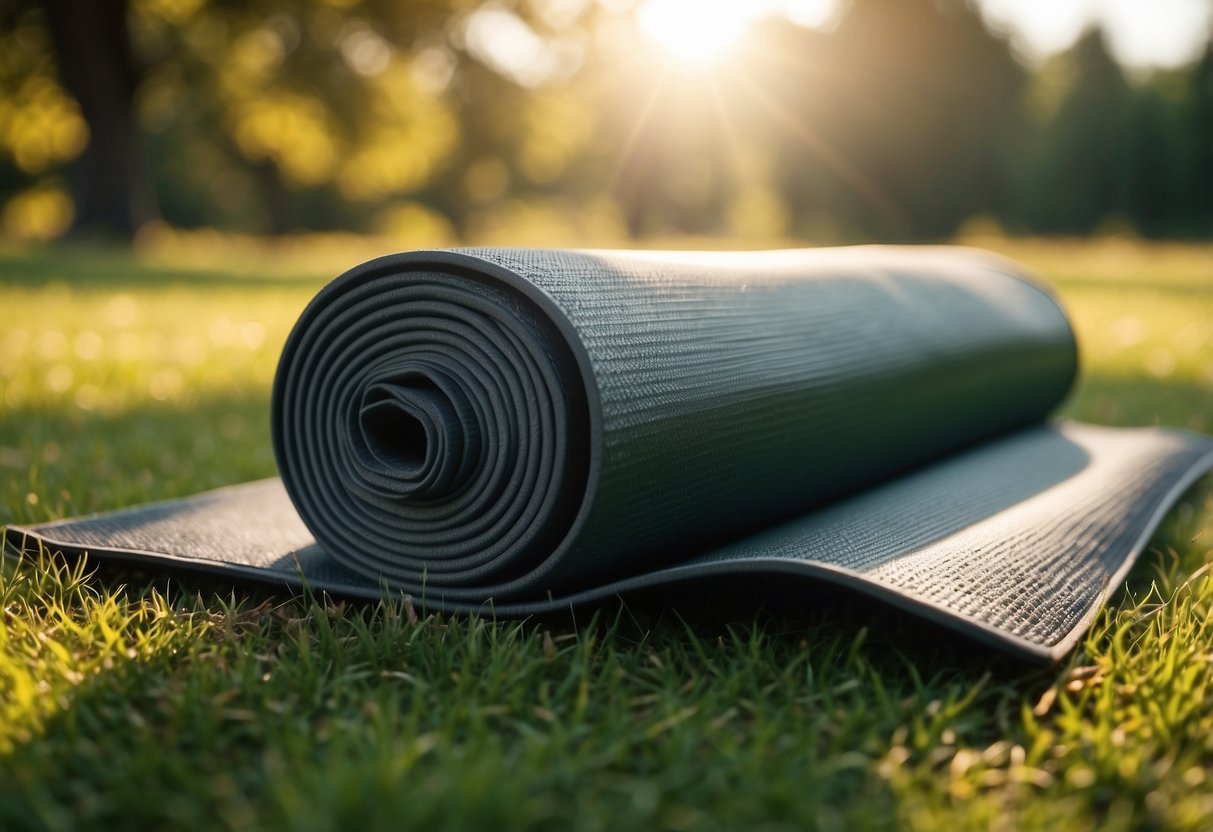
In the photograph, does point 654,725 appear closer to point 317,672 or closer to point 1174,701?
point 317,672

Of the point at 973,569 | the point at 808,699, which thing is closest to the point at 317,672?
the point at 808,699

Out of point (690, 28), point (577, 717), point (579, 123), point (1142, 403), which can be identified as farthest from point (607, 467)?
point (579, 123)

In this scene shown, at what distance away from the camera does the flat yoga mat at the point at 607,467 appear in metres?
2.07

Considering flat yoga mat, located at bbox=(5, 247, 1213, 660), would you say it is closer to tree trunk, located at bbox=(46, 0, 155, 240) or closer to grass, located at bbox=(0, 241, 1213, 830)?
grass, located at bbox=(0, 241, 1213, 830)

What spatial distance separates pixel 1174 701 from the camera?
1.79 m

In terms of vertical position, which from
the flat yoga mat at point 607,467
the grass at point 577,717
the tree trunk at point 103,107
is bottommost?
the grass at point 577,717

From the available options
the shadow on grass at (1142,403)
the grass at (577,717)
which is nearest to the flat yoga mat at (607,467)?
the grass at (577,717)

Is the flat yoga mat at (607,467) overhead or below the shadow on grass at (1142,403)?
overhead

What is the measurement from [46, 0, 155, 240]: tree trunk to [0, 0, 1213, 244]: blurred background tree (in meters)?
0.05

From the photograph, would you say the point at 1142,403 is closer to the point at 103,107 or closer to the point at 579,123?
the point at 103,107

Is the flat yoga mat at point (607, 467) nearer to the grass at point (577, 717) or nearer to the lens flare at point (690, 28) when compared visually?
the grass at point (577, 717)

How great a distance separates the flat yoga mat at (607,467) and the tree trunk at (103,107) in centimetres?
1739

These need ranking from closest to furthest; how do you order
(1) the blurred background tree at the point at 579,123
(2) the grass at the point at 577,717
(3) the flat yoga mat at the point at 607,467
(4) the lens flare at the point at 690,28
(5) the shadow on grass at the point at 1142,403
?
(2) the grass at the point at 577,717 → (3) the flat yoga mat at the point at 607,467 → (5) the shadow on grass at the point at 1142,403 → (4) the lens flare at the point at 690,28 → (1) the blurred background tree at the point at 579,123

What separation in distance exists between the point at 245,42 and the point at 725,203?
41713 mm
